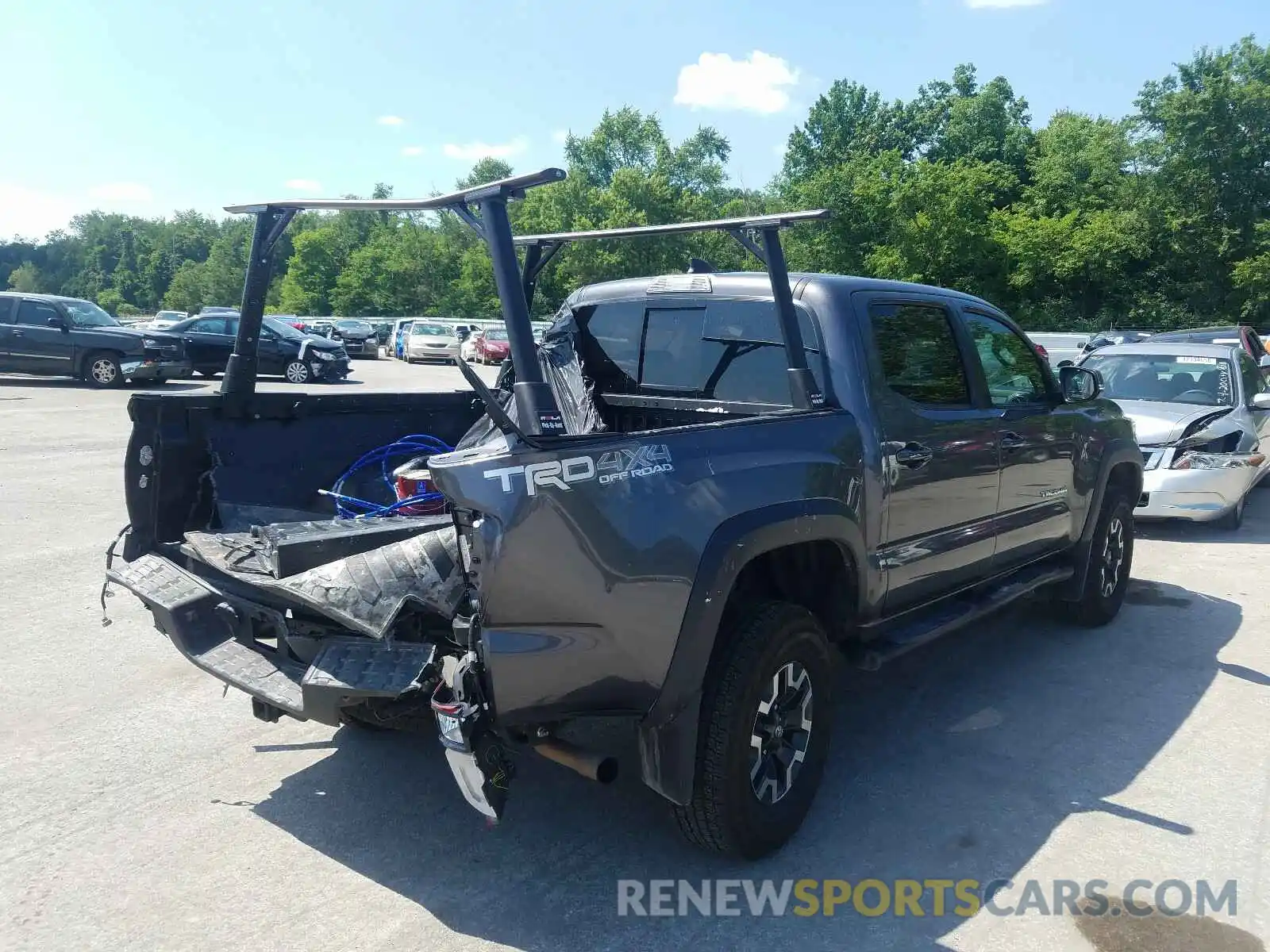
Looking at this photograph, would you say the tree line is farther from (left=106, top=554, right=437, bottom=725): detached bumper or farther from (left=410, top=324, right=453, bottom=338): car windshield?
(left=106, top=554, right=437, bottom=725): detached bumper

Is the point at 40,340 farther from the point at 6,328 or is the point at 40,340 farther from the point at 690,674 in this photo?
the point at 690,674

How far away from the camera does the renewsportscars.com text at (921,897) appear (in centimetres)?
309

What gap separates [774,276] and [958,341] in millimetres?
1359

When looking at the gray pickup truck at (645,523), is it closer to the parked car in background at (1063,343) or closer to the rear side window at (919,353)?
the rear side window at (919,353)

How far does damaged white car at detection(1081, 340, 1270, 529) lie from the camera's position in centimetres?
824

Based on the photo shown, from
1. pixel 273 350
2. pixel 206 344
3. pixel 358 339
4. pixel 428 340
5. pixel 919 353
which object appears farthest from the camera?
pixel 358 339

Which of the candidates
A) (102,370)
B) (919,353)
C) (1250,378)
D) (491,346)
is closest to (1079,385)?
(919,353)

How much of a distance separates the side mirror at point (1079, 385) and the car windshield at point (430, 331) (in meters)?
31.6

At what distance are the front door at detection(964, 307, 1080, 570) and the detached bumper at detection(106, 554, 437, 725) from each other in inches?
122

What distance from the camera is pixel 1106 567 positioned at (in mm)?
5934

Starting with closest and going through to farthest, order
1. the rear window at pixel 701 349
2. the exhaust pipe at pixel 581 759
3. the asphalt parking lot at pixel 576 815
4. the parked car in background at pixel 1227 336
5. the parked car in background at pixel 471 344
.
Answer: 1. the exhaust pipe at pixel 581 759
2. the asphalt parking lot at pixel 576 815
3. the rear window at pixel 701 349
4. the parked car in background at pixel 1227 336
5. the parked car in background at pixel 471 344

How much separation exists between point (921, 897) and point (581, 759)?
124 centimetres

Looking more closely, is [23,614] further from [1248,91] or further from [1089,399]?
[1248,91]

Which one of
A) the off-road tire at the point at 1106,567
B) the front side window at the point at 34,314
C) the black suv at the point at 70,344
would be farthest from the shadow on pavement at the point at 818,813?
the front side window at the point at 34,314
